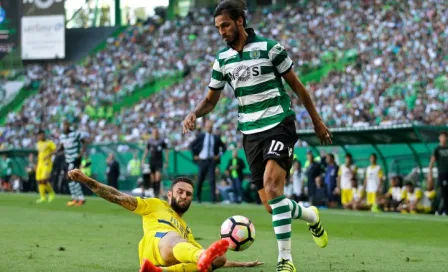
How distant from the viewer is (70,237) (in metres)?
11.6

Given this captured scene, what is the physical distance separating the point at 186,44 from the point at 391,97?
1886 centimetres

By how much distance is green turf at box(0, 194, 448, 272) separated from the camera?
27.2ft

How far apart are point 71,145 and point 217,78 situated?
13.2m

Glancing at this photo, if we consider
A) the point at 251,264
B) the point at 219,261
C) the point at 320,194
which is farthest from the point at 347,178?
the point at 219,261

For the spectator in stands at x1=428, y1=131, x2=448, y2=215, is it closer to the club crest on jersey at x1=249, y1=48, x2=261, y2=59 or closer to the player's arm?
the player's arm

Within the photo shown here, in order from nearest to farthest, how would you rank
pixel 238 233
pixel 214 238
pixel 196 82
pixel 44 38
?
pixel 238 233 → pixel 214 238 → pixel 196 82 → pixel 44 38

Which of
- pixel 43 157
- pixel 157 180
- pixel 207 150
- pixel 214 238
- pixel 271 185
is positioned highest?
pixel 271 185

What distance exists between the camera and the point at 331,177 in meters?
21.6

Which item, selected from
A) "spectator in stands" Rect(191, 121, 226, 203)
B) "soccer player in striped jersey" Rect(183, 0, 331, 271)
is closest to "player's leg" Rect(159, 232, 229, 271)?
"soccer player in striped jersey" Rect(183, 0, 331, 271)

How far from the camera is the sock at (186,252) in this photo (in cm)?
631

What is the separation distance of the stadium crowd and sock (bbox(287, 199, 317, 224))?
64.3 ft

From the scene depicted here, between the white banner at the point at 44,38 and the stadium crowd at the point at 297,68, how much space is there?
86 cm

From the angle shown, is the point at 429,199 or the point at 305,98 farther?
the point at 429,199

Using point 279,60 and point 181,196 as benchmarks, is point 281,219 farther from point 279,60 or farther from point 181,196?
point 279,60
